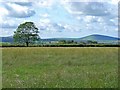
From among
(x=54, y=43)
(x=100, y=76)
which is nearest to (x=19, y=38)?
(x=54, y=43)

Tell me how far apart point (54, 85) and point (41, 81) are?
85 cm

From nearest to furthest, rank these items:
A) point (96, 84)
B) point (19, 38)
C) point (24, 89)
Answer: point (24, 89) < point (96, 84) < point (19, 38)

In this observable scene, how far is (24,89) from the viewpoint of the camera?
9.52 meters

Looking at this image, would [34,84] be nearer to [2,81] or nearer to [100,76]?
[2,81]

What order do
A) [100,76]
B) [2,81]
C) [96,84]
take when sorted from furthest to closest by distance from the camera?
[100,76], [2,81], [96,84]

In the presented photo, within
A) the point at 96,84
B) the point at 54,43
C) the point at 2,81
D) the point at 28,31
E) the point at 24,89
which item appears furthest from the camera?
the point at 28,31

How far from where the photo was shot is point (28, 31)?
50719mm

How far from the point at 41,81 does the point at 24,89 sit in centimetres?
125

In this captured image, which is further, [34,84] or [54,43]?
[54,43]

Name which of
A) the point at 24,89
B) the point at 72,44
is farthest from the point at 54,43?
the point at 24,89

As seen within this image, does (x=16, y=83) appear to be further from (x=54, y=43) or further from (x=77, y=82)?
(x=54, y=43)

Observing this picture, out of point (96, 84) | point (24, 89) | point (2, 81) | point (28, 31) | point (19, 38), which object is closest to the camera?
point (24, 89)

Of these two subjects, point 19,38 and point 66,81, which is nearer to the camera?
point 66,81

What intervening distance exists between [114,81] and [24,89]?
10.7 ft
